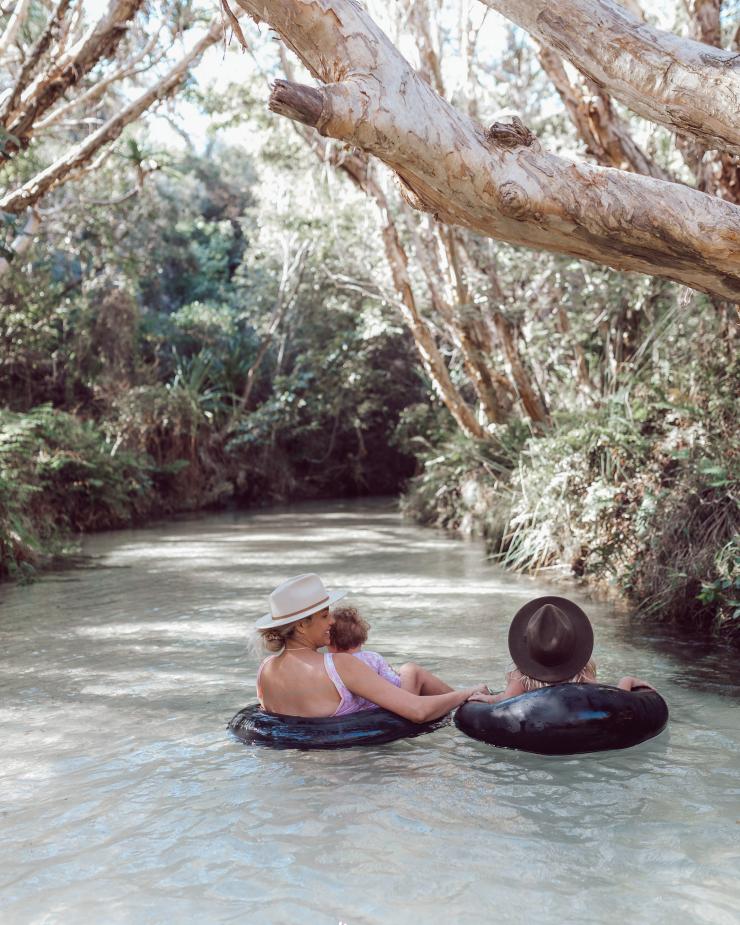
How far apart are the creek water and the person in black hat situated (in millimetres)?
405

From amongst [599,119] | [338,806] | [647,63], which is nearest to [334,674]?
[338,806]

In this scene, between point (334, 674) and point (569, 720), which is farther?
point (334, 674)

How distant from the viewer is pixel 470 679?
21.6 ft

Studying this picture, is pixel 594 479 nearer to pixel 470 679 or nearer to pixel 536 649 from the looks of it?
pixel 470 679

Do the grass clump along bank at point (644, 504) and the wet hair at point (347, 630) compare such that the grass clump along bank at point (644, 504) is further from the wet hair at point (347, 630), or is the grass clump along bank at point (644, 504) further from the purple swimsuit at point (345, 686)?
the wet hair at point (347, 630)

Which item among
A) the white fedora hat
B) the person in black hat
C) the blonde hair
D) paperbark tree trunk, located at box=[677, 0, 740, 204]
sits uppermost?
paperbark tree trunk, located at box=[677, 0, 740, 204]

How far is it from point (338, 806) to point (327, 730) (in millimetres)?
764

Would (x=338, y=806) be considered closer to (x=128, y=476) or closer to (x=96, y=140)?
(x=96, y=140)

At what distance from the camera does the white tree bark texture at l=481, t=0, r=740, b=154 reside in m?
4.32

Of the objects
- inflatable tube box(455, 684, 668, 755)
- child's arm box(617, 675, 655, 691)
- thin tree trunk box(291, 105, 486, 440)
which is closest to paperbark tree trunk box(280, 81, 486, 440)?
thin tree trunk box(291, 105, 486, 440)

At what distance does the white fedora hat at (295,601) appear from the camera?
492 centimetres

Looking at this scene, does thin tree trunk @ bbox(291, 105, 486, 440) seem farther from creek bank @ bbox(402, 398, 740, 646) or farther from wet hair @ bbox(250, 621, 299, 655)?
wet hair @ bbox(250, 621, 299, 655)

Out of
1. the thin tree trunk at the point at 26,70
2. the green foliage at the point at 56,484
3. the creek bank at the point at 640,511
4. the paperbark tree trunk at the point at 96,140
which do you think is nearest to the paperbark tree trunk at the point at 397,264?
the creek bank at the point at 640,511

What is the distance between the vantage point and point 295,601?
16.2 feet
